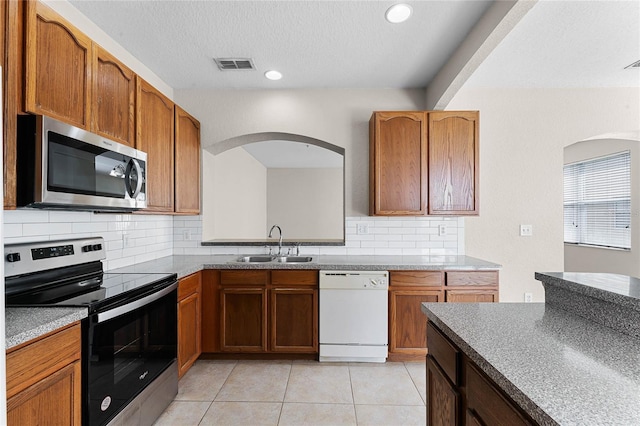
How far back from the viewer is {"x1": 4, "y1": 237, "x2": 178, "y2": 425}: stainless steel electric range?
5.31 feet

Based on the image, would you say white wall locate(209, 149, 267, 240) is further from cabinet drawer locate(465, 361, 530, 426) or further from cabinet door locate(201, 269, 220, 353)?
cabinet drawer locate(465, 361, 530, 426)

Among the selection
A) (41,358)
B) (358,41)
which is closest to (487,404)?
(41,358)

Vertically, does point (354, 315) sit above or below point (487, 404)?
below

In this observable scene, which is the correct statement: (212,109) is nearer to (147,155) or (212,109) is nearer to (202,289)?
(147,155)

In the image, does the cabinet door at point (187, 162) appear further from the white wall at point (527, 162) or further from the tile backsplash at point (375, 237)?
the white wall at point (527, 162)

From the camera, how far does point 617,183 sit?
4.45 metres

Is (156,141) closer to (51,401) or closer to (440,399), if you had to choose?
(51,401)

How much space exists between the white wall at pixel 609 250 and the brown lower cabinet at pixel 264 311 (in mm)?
3925

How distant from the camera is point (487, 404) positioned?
3.36 ft

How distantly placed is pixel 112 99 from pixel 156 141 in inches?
21.7

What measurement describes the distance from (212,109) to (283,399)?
278cm

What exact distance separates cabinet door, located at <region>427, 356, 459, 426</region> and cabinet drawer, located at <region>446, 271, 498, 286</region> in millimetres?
1485

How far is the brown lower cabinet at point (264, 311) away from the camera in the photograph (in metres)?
3.02

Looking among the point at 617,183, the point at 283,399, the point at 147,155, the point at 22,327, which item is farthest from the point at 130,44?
the point at 617,183
